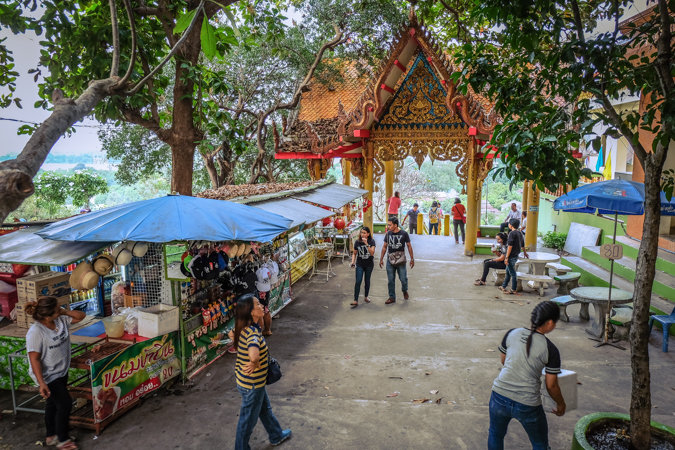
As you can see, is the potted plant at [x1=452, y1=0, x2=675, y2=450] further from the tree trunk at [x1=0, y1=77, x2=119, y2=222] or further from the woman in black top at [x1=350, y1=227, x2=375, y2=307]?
the woman in black top at [x1=350, y1=227, x2=375, y2=307]

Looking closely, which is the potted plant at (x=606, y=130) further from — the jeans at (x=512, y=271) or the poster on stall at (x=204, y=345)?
the jeans at (x=512, y=271)

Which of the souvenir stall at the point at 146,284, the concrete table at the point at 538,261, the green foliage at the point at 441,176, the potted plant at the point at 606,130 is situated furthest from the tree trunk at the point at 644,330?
the green foliage at the point at 441,176

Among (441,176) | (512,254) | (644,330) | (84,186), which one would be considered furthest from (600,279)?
(441,176)

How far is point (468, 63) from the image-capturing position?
14.9 ft

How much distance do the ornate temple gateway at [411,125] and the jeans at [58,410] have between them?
32.9 ft

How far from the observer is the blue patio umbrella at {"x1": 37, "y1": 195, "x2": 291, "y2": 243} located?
485 centimetres

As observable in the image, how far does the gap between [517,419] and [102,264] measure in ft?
16.7

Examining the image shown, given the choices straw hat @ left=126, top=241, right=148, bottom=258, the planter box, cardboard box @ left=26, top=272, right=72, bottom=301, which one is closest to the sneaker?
the planter box

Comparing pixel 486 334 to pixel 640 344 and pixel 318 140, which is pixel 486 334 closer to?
pixel 640 344

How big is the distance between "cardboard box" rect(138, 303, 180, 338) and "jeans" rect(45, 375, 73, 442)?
110 centimetres

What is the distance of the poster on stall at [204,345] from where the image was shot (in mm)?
5988

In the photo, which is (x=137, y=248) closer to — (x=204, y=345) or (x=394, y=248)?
(x=204, y=345)

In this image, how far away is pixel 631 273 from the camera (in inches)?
360

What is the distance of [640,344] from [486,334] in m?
3.86
